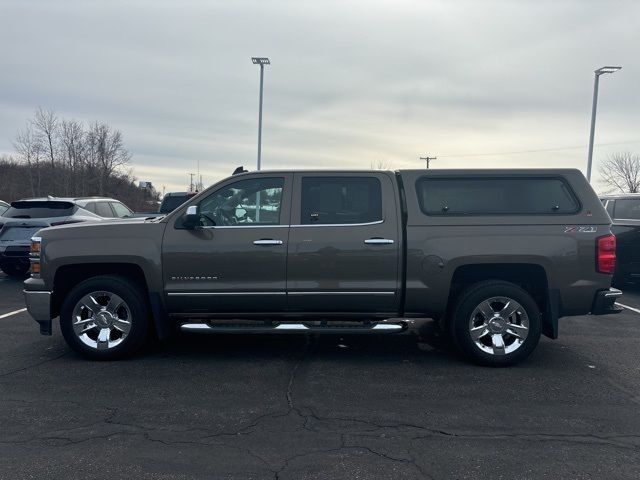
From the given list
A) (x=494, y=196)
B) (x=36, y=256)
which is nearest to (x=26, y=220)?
(x=36, y=256)

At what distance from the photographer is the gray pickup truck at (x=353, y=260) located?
522 cm

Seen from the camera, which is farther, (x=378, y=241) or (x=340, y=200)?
(x=340, y=200)

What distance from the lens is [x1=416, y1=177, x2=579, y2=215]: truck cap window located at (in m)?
5.34

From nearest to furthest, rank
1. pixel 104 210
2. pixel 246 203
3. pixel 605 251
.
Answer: pixel 605 251, pixel 246 203, pixel 104 210

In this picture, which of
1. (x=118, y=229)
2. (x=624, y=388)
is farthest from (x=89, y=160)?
(x=624, y=388)

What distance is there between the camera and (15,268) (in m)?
11.0

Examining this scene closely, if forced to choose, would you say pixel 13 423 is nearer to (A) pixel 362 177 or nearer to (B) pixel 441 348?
(A) pixel 362 177

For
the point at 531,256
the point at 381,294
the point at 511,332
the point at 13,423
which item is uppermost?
the point at 531,256

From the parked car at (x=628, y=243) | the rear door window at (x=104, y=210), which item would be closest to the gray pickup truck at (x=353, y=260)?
the parked car at (x=628, y=243)

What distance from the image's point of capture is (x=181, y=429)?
3859 millimetres

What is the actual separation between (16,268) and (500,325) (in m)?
10.0

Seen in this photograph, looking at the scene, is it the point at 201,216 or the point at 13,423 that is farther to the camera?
the point at 201,216

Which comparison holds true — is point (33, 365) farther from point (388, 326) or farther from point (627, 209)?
point (627, 209)

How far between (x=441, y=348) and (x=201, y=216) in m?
3.08
